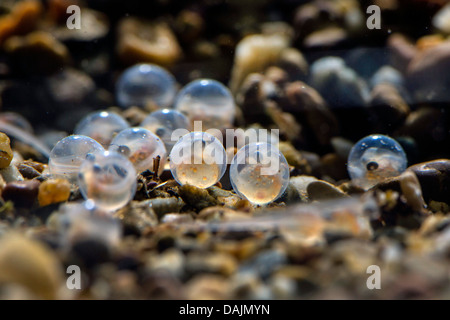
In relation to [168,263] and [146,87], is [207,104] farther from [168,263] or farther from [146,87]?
[168,263]

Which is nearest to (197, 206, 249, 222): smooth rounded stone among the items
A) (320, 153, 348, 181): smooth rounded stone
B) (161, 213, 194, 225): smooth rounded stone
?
(161, 213, 194, 225): smooth rounded stone

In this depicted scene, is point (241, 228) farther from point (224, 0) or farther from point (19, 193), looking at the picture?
point (224, 0)

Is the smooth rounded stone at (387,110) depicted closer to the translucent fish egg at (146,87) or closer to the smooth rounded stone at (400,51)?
the smooth rounded stone at (400,51)

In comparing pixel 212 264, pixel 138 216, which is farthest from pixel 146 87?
pixel 212 264

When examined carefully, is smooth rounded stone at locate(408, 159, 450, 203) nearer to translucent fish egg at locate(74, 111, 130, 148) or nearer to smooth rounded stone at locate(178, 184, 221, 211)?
smooth rounded stone at locate(178, 184, 221, 211)

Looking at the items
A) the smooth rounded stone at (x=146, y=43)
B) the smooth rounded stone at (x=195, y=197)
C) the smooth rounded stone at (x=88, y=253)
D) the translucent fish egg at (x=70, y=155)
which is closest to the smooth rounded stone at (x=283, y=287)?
the smooth rounded stone at (x=88, y=253)
